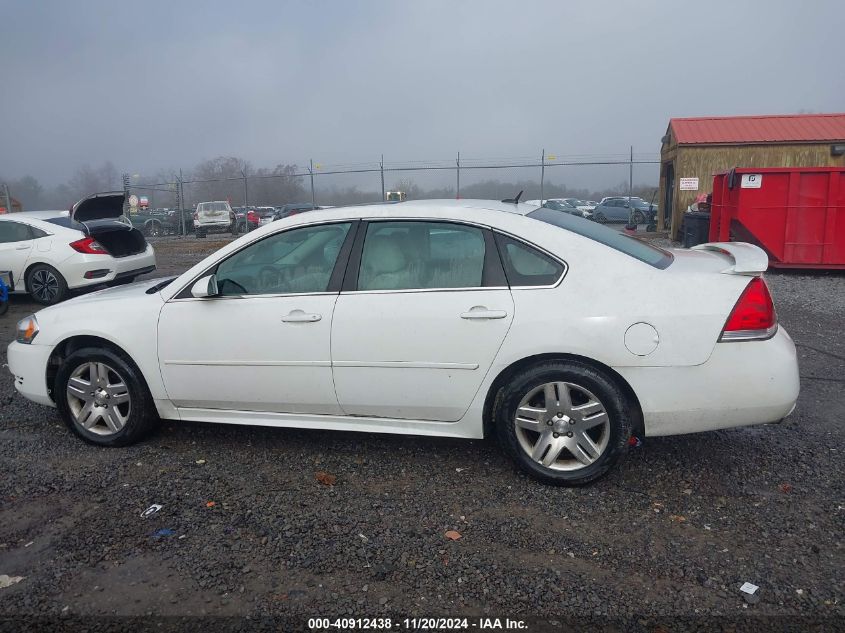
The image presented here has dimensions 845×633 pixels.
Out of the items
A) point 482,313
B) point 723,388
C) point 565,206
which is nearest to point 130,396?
point 482,313

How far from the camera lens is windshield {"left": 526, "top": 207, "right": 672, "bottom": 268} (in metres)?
3.83

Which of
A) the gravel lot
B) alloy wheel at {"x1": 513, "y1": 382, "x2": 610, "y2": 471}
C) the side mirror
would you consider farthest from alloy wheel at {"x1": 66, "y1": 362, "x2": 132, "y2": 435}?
alloy wheel at {"x1": 513, "y1": 382, "x2": 610, "y2": 471}

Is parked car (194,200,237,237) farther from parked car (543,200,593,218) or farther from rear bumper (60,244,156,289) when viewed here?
rear bumper (60,244,156,289)

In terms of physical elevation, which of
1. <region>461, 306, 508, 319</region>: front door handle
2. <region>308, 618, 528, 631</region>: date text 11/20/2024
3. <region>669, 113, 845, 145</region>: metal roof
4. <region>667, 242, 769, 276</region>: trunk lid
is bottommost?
<region>308, 618, 528, 631</region>: date text 11/20/2024

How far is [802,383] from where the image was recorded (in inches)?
219

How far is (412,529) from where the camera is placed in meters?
3.34

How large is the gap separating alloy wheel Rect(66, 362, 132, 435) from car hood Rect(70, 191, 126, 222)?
6005 millimetres

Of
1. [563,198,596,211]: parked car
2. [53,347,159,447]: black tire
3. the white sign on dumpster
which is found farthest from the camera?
[563,198,596,211]: parked car

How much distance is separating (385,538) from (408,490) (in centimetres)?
53

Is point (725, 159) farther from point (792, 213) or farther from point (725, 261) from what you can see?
point (725, 261)

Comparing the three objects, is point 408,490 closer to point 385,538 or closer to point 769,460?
point 385,538

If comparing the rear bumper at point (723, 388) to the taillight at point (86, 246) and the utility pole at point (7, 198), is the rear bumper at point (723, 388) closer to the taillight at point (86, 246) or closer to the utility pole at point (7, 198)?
the taillight at point (86, 246)

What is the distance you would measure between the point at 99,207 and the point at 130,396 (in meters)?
6.84

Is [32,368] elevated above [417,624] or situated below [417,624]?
above
